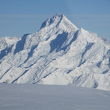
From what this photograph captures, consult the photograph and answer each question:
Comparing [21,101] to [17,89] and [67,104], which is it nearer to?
[67,104]

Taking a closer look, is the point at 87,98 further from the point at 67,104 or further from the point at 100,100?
the point at 67,104

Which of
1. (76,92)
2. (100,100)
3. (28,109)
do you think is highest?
(76,92)

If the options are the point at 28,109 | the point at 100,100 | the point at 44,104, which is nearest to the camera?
the point at 28,109

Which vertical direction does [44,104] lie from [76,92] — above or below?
below

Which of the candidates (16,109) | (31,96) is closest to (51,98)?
(31,96)

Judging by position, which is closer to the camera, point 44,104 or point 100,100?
point 44,104

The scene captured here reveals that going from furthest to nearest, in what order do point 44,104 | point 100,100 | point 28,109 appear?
point 100,100, point 44,104, point 28,109
